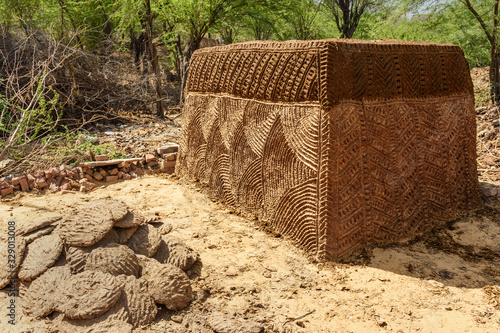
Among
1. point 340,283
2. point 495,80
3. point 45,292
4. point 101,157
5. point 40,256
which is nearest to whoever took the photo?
point 45,292

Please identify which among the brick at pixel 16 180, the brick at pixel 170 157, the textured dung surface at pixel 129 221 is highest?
the textured dung surface at pixel 129 221

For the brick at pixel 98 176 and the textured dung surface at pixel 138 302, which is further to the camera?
the brick at pixel 98 176

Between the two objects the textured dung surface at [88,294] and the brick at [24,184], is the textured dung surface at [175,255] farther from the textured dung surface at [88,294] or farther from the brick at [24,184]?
the brick at [24,184]

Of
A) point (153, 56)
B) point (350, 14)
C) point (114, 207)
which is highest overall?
point (350, 14)

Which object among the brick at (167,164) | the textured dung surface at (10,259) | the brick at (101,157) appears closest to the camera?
the textured dung surface at (10,259)

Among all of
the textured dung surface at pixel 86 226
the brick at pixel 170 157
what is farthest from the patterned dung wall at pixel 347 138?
the brick at pixel 170 157

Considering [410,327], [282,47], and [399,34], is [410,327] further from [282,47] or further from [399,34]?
[399,34]

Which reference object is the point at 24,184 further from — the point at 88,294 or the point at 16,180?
the point at 88,294

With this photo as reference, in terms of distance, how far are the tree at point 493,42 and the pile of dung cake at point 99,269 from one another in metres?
7.13

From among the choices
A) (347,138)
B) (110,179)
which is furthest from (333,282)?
(110,179)

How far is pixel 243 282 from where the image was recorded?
3123 mm

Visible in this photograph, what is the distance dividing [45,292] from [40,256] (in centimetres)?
35

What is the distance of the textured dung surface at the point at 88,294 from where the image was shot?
2.46 m

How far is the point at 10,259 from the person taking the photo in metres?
2.97
